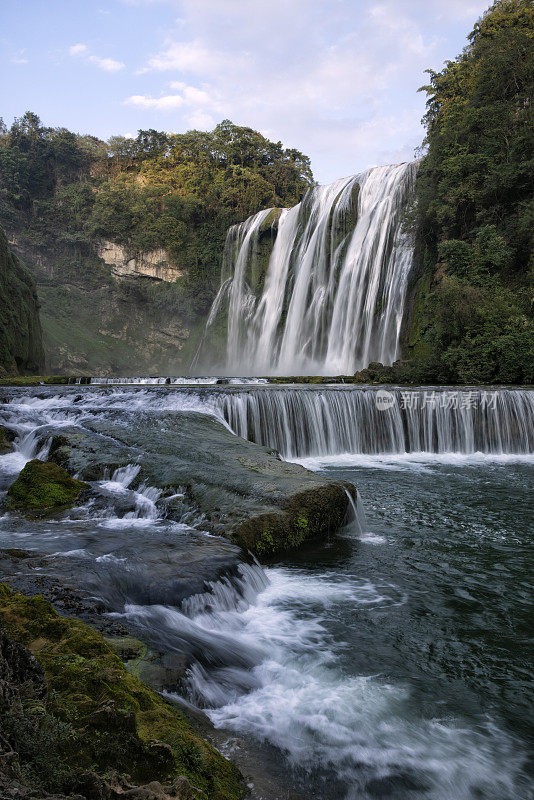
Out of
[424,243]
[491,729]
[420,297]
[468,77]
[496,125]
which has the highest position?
[468,77]

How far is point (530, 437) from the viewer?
40.9 feet

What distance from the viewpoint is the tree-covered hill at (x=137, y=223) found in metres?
42.8

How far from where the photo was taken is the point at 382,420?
42.5ft

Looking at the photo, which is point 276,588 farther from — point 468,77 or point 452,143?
point 468,77

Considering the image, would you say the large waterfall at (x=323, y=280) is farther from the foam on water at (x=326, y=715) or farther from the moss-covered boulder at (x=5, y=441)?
the foam on water at (x=326, y=715)

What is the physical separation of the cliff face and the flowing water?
18228 mm

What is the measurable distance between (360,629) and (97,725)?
8.99 feet

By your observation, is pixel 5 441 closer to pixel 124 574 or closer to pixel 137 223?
pixel 124 574

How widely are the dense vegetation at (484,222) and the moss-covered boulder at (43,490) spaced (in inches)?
578

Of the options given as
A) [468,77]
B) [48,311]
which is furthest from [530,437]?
[48,311]

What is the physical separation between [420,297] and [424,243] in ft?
9.04

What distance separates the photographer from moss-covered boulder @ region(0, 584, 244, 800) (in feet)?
5.07

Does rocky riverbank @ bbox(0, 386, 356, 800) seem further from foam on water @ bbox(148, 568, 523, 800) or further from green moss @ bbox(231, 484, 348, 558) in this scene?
foam on water @ bbox(148, 568, 523, 800)

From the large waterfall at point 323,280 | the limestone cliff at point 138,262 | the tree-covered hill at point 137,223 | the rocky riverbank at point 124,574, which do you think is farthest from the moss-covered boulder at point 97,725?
the limestone cliff at point 138,262
